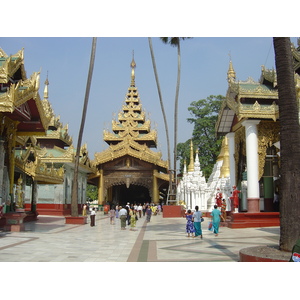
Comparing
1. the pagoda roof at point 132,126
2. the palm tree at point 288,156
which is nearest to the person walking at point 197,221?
the palm tree at point 288,156

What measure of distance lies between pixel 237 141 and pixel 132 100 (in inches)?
1300

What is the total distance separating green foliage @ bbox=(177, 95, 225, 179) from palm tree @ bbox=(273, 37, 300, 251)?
122ft

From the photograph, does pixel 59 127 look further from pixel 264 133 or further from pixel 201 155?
pixel 264 133

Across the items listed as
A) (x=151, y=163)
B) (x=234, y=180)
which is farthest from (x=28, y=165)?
(x=151, y=163)

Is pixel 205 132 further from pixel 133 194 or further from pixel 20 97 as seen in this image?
pixel 20 97

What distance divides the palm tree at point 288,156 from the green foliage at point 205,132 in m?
37.1

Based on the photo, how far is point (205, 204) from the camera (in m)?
26.6

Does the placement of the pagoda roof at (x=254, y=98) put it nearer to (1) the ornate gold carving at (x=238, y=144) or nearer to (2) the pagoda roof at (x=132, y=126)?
(1) the ornate gold carving at (x=238, y=144)

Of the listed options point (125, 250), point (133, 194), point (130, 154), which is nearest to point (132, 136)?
point (130, 154)

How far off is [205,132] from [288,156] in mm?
40128

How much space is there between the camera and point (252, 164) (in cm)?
1653

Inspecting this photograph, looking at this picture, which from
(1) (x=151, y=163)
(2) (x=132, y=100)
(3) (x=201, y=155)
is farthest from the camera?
(2) (x=132, y=100)

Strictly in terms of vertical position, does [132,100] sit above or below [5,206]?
above

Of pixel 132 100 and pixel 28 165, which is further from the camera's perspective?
pixel 132 100
